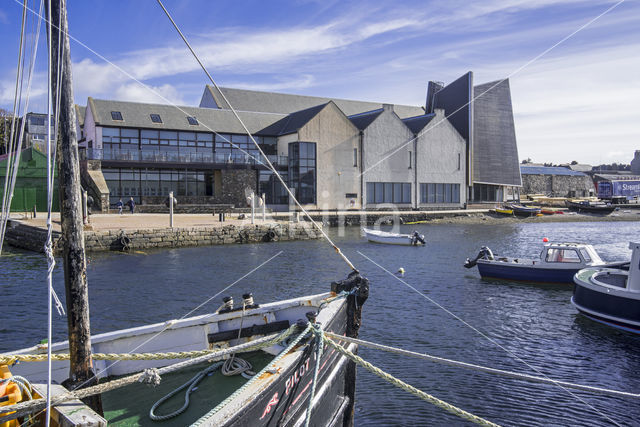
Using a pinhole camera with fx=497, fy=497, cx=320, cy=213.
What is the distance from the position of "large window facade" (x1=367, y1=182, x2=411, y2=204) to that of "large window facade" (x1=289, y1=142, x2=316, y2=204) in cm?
634

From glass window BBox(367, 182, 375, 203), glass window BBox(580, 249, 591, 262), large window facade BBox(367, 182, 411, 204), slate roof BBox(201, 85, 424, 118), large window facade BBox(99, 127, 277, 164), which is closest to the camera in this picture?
glass window BBox(580, 249, 591, 262)

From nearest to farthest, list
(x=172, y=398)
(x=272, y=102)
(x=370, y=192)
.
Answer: (x=172, y=398) < (x=370, y=192) < (x=272, y=102)

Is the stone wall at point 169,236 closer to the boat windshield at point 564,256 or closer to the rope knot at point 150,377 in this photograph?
the boat windshield at point 564,256

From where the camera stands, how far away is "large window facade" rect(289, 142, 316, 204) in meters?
47.4

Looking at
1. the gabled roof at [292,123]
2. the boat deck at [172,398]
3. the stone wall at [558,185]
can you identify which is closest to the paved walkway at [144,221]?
the gabled roof at [292,123]

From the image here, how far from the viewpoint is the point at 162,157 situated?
42.8 metres

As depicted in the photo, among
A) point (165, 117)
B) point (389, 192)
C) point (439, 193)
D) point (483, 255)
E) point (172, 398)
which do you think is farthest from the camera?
point (439, 193)

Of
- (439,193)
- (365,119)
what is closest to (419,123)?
(365,119)

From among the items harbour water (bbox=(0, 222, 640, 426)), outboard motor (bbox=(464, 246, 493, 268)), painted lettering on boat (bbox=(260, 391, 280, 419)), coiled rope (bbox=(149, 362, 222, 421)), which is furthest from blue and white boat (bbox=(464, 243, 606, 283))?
painted lettering on boat (bbox=(260, 391, 280, 419))

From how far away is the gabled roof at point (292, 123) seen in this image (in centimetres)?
4803

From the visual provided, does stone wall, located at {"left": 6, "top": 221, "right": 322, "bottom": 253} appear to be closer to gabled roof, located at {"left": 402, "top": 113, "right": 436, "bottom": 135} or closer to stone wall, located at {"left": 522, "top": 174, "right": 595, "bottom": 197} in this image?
gabled roof, located at {"left": 402, "top": 113, "right": 436, "bottom": 135}

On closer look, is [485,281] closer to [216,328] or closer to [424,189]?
[216,328]

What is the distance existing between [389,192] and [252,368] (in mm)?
45869

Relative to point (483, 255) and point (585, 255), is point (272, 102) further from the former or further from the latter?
point (585, 255)
